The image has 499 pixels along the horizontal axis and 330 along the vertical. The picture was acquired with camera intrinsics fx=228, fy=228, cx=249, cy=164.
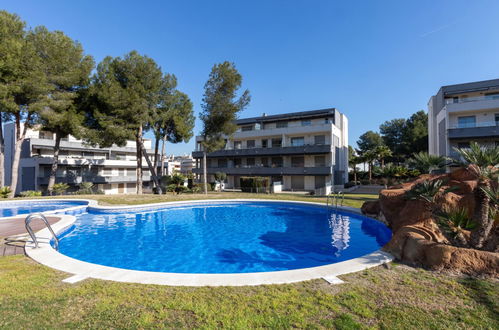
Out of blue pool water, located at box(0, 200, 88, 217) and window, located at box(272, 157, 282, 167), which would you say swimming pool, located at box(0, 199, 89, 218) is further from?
window, located at box(272, 157, 282, 167)

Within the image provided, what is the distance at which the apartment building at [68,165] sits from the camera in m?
31.9

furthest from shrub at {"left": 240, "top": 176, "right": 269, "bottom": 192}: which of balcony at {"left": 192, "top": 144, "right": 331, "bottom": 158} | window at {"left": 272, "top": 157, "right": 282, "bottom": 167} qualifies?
window at {"left": 272, "top": 157, "right": 282, "bottom": 167}

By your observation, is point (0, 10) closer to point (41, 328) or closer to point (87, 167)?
point (87, 167)

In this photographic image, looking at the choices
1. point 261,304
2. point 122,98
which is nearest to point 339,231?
point 261,304

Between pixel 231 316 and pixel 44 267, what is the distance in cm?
521

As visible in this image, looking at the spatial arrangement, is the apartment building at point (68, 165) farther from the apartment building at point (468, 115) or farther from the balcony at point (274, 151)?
the apartment building at point (468, 115)

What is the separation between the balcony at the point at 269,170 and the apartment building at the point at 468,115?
1325 centimetres

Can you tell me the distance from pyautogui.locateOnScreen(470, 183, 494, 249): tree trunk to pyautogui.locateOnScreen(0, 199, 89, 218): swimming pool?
2048 cm

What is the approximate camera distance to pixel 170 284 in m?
4.73

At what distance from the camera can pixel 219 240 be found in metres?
10.1

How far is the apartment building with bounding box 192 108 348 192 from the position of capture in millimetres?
30875

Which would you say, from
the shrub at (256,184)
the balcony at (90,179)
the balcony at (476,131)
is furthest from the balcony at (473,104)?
the balcony at (90,179)

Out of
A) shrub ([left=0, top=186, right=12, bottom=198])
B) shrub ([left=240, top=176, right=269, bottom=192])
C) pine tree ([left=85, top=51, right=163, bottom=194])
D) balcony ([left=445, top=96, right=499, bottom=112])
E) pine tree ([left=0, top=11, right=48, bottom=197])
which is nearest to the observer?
pine tree ([left=0, top=11, right=48, bottom=197])

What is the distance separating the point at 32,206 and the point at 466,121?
43.3 m
